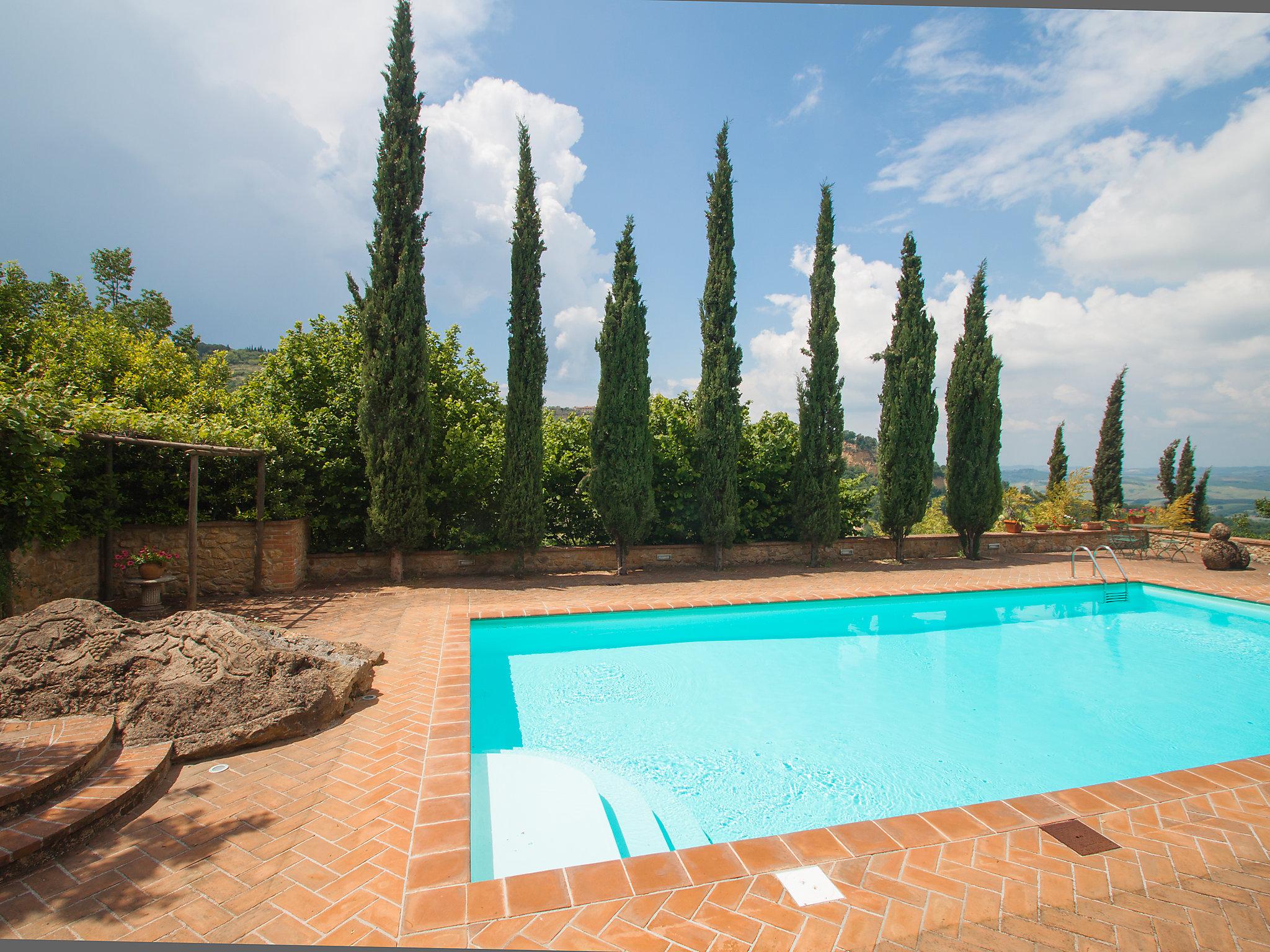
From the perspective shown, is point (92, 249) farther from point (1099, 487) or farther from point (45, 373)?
point (1099, 487)

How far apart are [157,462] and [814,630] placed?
1017cm

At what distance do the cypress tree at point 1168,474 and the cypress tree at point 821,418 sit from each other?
2126cm

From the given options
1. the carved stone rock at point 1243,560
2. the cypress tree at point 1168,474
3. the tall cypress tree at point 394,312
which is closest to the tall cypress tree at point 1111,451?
the cypress tree at point 1168,474

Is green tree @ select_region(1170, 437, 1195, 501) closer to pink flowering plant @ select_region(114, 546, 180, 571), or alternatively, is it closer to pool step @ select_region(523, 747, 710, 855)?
pool step @ select_region(523, 747, 710, 855)

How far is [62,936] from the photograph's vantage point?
2201 millimetres

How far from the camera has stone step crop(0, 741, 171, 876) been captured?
2633 millimetres

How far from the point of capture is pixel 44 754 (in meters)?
3.29

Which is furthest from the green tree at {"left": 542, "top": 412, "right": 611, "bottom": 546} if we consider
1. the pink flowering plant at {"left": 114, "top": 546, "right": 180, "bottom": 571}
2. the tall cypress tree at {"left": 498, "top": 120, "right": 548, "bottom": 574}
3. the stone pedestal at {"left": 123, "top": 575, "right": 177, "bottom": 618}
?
the stone pedestal at {"left": 123, "top": 575, "right": 177, "bottom": 618}

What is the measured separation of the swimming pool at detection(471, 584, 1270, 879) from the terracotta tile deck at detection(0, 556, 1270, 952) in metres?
0.67

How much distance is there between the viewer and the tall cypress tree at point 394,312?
9883 mm

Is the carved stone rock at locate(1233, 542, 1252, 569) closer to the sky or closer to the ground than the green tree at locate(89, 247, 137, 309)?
closer to the ground

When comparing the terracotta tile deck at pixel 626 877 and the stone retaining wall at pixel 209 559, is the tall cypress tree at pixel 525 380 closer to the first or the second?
the stone retaining wall at pixel 209 559

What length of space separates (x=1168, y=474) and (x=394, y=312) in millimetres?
30915

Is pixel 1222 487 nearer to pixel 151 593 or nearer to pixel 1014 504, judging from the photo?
pixel 1014 504
